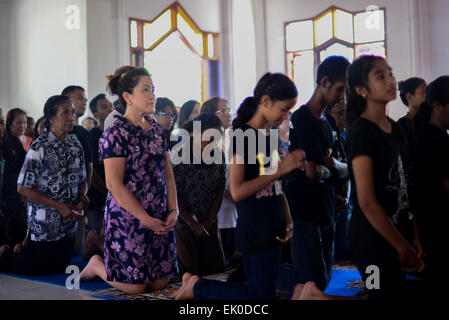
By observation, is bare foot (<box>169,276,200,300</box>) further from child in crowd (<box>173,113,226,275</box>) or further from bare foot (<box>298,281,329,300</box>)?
child in crowd (<box>173,113,226,275</box>)

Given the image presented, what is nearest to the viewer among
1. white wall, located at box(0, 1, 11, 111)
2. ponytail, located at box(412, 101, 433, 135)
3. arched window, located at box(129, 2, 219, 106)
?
ponytail, located at box(412, 101, 433, 135)

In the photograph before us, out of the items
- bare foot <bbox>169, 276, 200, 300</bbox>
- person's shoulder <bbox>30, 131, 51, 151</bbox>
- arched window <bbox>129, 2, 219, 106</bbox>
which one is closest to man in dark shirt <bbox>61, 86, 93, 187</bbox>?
person's shoulder <bbox>30, 131, 51, 151</bbox>

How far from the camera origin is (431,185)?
2861 mm

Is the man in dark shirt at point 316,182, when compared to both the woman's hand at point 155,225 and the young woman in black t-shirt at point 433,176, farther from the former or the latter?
the woman's hand at point 155,225

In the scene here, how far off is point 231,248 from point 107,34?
4.81m

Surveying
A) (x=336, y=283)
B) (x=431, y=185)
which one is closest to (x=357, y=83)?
(x=431, y=185)

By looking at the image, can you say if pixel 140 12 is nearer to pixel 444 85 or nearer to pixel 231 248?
pixel 231 248

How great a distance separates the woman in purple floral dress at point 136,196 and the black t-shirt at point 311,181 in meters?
0.85

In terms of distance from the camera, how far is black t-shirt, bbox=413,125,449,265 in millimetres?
2766

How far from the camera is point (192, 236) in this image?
4312 mm

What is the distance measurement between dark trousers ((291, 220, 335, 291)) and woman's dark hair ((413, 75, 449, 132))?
76 cm

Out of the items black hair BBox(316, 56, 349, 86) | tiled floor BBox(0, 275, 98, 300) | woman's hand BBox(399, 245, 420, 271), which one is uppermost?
black hair BBox(316, 56, 349, 86)

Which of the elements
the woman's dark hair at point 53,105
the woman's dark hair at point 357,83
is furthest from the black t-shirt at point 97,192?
the woman's dark hair at point 357,83

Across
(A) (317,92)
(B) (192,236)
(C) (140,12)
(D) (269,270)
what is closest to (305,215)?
(D) (269,270)
